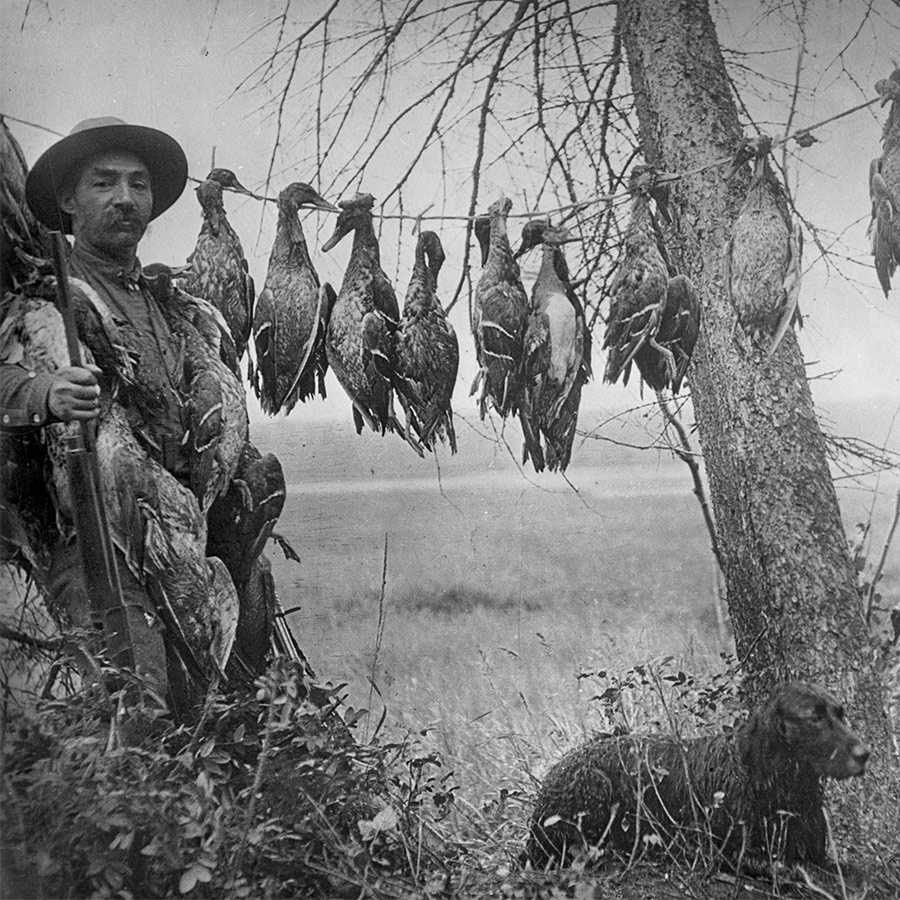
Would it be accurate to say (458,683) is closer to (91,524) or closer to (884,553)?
(91,524)

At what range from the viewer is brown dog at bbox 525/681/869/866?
2738 millimetres

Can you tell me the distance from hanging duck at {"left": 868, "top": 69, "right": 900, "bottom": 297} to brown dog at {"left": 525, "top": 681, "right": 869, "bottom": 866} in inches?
52.8

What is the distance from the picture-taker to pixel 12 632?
9.30ft

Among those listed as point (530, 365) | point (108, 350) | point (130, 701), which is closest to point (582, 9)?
point (530, 365)

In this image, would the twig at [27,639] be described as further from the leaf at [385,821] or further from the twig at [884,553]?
the twig at [884,553]

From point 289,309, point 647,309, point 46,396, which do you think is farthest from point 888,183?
point 46,396

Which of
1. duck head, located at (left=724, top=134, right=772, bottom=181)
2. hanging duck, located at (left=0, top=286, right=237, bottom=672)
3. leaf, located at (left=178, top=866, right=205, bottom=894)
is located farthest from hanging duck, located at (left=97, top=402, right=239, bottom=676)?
duck head, located at (left=724, top=134, right=772, bottom=181)

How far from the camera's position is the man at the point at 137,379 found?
2.75 m

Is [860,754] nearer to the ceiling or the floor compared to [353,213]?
nearer to the floor

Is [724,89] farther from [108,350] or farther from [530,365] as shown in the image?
[108,350]

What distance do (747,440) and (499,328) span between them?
78 cm

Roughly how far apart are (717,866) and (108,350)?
2.12 metres

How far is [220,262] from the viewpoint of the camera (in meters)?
2.99

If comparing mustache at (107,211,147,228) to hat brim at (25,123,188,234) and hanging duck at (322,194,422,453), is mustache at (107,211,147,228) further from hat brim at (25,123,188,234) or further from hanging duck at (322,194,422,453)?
hanging duck at (322,194,422,453)
